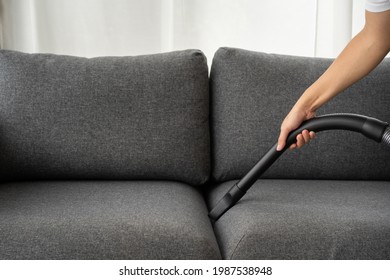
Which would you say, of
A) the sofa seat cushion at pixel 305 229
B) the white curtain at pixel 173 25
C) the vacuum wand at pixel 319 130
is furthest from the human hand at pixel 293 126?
the white curtain at pixel 173 25

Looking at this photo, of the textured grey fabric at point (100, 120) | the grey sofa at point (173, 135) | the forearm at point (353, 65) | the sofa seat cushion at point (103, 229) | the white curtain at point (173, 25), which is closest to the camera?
the sofa seat cushion at point (103, 229)

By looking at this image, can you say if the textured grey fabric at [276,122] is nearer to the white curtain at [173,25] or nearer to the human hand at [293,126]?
the human hand at [293,126]

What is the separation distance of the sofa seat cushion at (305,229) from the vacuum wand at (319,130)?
1.3 inches

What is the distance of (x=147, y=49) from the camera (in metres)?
2.48

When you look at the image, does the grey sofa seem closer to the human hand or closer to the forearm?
the human hand

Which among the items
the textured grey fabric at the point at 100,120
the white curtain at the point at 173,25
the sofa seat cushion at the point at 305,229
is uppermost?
the white curtain at the point at 173,25

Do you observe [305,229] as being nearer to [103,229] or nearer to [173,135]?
[103,229]

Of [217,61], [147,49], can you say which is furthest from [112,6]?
[217,61]

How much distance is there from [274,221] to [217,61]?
822 mm

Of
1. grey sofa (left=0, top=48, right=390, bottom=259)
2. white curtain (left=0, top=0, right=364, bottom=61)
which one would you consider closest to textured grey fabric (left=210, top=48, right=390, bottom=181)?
grey sofa (left=0, top=48, right=390, bottom=259)

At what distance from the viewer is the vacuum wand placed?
54.0 inches

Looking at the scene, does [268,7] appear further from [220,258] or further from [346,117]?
[220,258]

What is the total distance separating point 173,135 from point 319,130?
603 millimetres

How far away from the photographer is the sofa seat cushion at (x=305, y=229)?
53.1 inches
